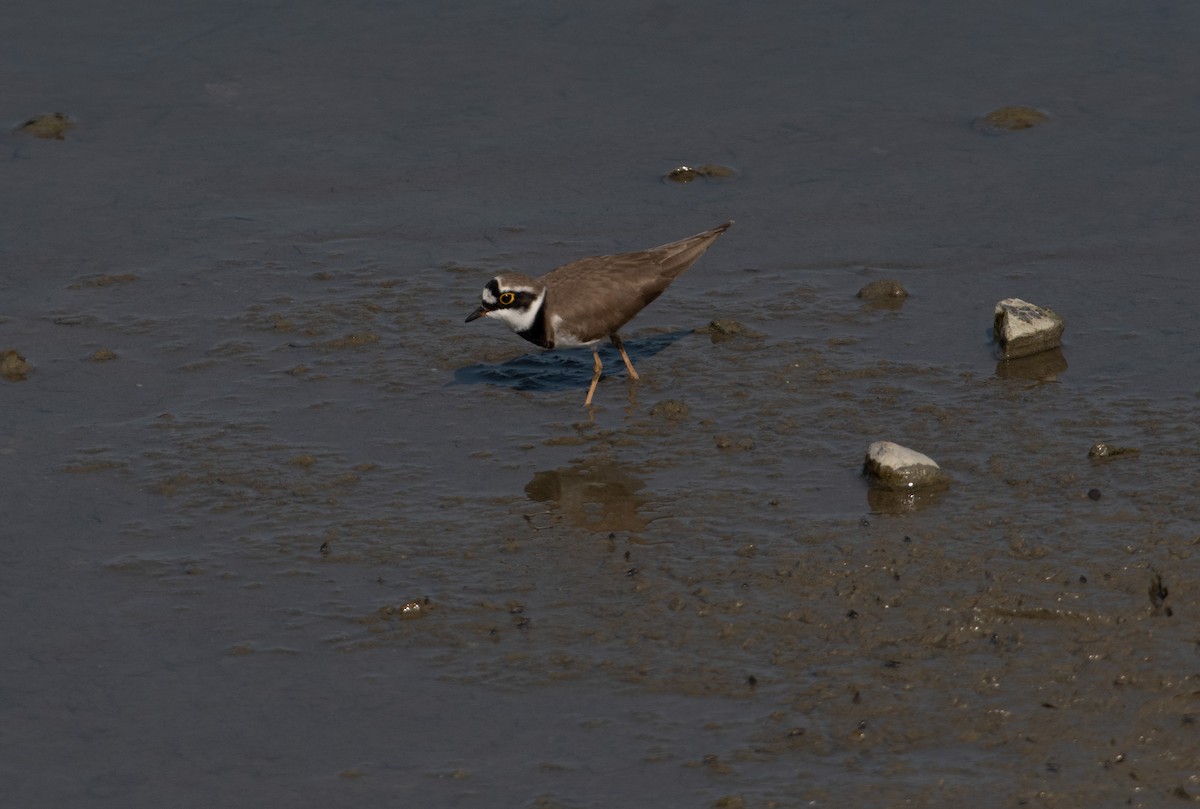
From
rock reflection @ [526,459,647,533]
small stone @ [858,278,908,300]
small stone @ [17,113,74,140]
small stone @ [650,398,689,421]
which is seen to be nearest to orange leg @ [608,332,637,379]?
small stone @ [650,398,689,421]

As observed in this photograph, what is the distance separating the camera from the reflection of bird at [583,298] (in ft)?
36.7

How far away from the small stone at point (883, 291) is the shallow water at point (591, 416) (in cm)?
25

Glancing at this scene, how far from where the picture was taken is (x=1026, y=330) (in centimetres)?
1127

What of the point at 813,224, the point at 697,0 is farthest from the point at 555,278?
the point at 697,0

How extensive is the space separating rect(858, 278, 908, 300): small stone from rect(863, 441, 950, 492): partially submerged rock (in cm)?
300

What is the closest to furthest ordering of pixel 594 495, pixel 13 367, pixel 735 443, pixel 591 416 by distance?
pixel 594 495 → pixel 735 443 → pixel 591 416 → pixel 13 367

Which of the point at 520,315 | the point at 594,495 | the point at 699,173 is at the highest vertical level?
the point at 699,173

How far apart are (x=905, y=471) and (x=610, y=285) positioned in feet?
9.81

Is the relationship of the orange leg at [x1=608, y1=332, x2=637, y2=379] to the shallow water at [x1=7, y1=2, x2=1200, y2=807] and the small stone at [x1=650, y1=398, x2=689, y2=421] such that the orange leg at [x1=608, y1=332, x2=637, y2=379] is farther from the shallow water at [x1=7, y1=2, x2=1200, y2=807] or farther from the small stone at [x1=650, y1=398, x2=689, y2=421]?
the small stone at [x1=650, y1=398, x2=689, y2=421]

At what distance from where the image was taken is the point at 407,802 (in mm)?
7129

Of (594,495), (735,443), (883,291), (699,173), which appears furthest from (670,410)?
(699,173)

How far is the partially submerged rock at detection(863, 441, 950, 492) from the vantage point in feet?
31.2

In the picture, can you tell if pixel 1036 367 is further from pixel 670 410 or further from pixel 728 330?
pixel 670 410

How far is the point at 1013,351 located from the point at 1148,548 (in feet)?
9.31
